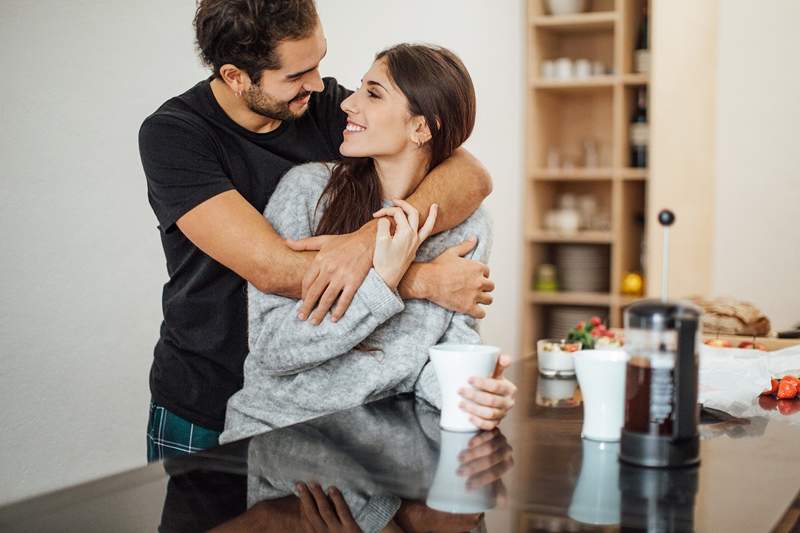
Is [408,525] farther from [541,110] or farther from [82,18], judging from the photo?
[541,110]

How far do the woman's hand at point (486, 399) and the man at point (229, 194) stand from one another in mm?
344

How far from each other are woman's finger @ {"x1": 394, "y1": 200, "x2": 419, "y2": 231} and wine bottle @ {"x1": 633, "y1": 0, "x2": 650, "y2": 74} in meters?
3.11

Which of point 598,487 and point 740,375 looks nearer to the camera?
point 598,487

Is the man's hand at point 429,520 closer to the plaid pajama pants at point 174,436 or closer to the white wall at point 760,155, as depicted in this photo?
the plaid pajama pants at point 174,436

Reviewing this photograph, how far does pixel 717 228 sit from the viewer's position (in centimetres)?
447

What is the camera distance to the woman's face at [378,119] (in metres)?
1.71

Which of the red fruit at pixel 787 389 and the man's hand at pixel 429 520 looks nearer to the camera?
the man's hand at pixel 429 520

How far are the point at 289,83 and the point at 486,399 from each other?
2.96 feet

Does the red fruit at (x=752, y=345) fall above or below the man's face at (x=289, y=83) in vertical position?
below

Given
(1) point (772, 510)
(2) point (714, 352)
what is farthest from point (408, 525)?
(2) point (714, 352)

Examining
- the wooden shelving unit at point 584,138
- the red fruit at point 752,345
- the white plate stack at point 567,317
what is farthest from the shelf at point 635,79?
the red fruit at point 752,345

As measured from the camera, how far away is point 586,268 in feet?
15.6

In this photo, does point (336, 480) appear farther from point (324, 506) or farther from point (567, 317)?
point (567, 317)

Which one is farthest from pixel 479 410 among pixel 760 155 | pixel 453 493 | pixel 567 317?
pixel 567 317
